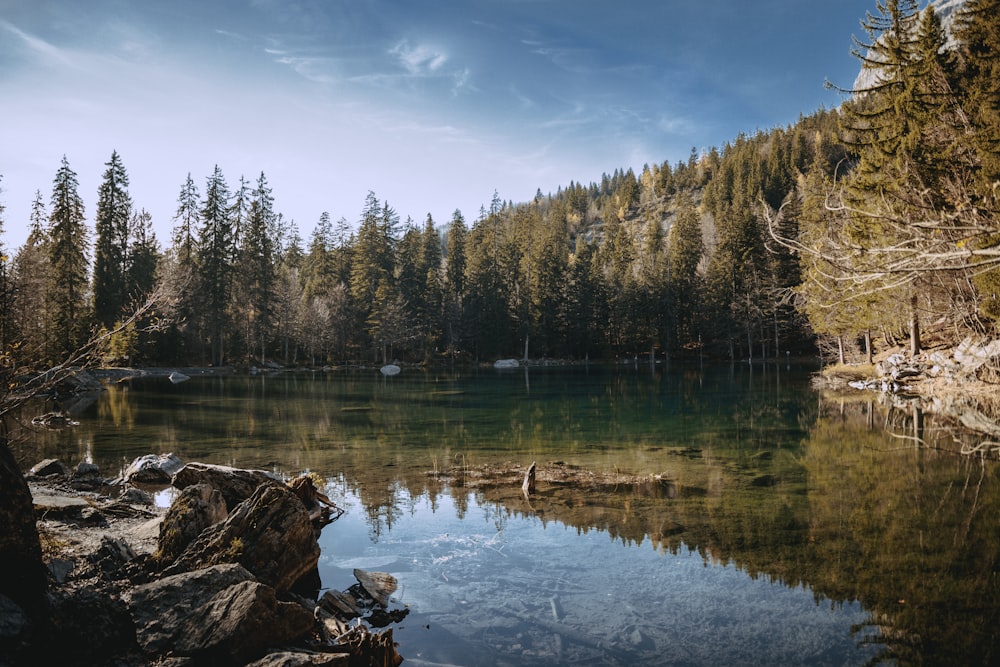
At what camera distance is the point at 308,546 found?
749cm

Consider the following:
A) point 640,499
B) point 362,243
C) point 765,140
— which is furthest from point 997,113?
point 765,140

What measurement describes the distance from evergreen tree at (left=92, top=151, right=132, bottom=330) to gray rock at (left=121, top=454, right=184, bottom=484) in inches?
1601

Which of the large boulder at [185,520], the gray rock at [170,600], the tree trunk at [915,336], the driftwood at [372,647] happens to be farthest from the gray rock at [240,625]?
the tree trunk at [915,336]

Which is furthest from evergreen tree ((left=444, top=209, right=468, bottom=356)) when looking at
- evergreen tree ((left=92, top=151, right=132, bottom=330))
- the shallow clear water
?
the shallow clear water

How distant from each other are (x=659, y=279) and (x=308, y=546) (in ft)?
239

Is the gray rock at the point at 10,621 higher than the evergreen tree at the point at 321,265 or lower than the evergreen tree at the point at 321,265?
lower

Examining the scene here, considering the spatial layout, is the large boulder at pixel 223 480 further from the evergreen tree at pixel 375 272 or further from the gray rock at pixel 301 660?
the evergreen tree at pixel 375 272

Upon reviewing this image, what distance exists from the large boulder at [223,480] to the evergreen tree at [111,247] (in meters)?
45.5

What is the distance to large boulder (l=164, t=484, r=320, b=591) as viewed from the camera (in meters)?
6.64

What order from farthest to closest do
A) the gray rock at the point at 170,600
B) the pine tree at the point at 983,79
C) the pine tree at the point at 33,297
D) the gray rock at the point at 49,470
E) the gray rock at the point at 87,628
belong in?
the pine tree at the point at 33,297, the pine tree at the point at 983,79, the gray rock at the point at 49,470, the gray rock at the point at 170,600, the gray rock at the point at 87,628

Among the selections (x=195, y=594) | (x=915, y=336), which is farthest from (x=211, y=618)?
(x=915, y=336)

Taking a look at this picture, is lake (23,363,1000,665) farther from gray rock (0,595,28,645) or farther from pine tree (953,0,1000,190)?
pine tree (953,0,1000,190)

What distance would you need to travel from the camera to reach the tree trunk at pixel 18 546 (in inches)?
194

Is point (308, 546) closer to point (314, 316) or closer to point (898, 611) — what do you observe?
point (898, 611)
